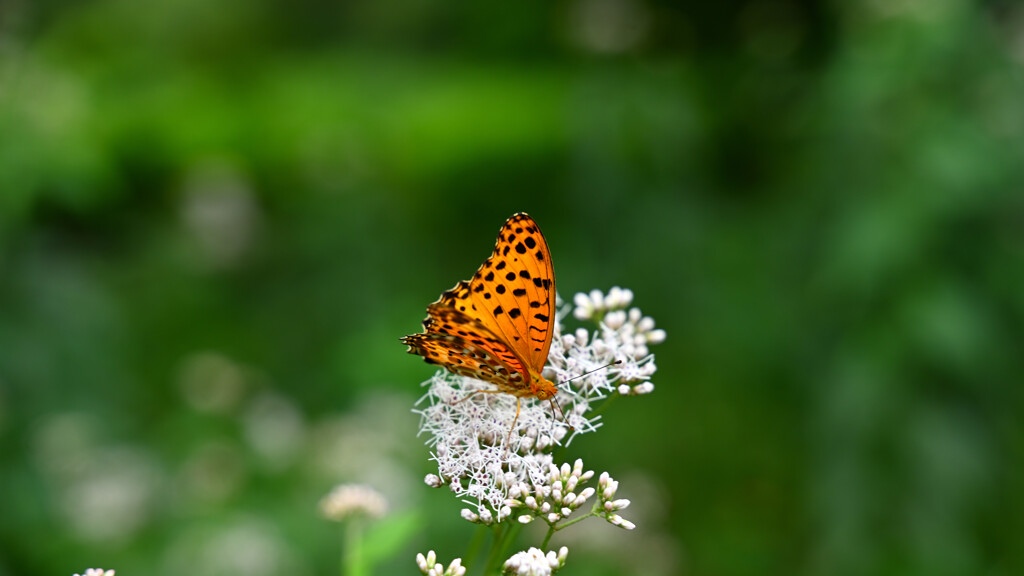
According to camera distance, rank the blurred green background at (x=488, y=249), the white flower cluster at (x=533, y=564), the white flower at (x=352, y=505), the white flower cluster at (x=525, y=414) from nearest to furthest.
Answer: the white flower cluster at (x=533, y=564), the white flower cluster at (x=525, y=414), the white flower at (x=352, y=505), the blurred green background at (x=488, y=249)

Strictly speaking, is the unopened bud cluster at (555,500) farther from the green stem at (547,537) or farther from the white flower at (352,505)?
the white flower at (352,505)

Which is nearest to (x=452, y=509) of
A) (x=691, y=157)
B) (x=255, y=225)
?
(x=691, y=157)

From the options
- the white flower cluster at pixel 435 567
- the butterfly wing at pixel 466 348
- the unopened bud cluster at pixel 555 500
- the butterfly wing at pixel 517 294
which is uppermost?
the butterfly wing at pixel 517 294

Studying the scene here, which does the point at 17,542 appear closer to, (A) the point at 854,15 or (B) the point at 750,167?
(A) the point at 854,15

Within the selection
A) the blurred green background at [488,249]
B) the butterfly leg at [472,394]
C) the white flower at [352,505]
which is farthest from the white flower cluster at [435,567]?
the blurred green background at [488,249]

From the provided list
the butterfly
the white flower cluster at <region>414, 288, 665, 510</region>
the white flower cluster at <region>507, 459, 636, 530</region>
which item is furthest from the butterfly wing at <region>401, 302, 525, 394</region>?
the white flower cluster at <region>507, 459, 636, 530</region>

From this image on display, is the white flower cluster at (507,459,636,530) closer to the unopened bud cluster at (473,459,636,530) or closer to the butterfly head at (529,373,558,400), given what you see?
the unopened bud cluster at (473,459,636,530)

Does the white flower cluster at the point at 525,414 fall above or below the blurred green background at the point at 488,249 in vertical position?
below

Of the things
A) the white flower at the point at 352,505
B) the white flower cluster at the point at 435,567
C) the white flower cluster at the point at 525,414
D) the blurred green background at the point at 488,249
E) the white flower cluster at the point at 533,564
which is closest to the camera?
the white flower cluster at the point at 533,564
